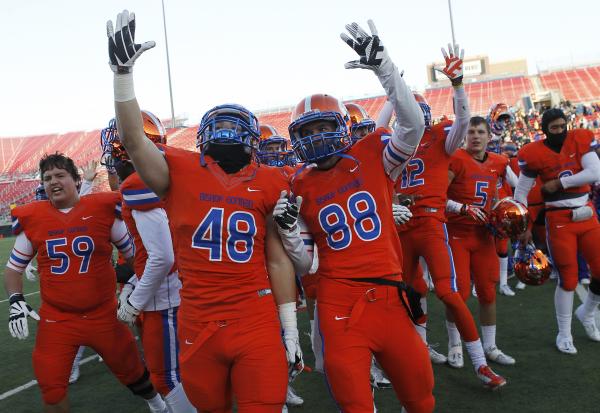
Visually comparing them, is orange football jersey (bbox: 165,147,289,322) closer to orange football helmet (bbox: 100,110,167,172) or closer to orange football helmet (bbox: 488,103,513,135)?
orange football helmet (bbox: 100,110,167,172)

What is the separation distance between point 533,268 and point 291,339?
10.8 feet

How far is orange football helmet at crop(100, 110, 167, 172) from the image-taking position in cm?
363

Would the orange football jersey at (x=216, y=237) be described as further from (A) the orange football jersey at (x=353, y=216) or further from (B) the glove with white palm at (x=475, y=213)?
(B) the glove with white palm at (x=475, y=213)

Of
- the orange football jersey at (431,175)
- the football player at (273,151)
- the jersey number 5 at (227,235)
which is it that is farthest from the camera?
the football player at (273,151)

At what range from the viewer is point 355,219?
2.95 meters

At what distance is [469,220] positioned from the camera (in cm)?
488

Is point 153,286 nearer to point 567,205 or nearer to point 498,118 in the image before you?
point 567,205

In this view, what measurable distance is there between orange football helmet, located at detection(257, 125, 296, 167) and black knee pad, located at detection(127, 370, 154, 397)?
285 cm

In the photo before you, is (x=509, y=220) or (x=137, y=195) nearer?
(x=137, y=195)

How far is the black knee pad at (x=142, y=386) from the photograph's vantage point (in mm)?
3929

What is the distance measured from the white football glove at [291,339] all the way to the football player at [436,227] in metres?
1.92

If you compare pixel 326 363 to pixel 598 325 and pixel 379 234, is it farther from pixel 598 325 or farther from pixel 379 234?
pixel 598 325

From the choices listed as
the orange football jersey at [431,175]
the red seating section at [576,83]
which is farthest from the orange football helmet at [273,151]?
the red seating section at [576,83]

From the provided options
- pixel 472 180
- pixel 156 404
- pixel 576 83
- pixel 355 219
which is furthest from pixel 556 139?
pixel 576 83
